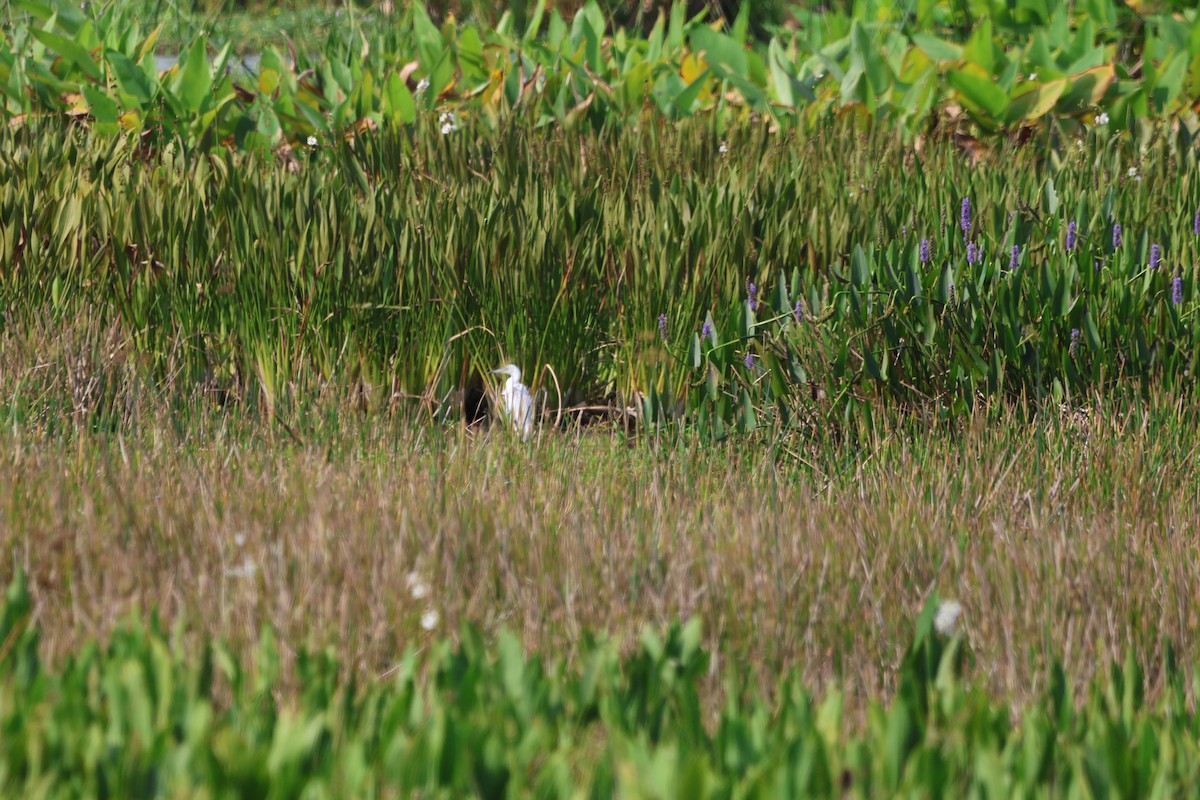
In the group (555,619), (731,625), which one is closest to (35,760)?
(555,619)

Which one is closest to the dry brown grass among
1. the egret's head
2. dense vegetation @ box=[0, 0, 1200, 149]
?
the egret's head

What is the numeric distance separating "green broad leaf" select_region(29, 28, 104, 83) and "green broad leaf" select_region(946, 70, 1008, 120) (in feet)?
11.6

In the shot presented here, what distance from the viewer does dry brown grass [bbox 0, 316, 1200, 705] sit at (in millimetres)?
2223

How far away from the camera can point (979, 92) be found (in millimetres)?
5344

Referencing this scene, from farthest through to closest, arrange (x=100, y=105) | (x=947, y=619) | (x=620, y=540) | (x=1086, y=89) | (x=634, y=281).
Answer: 1. (x=1086, y=89)
2. (x=100, y=105)
3. (x=634, y=281)
4. (x=620, y=540)
5. (x=947, y=619)

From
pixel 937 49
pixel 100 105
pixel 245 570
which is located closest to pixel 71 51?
pixel 100 105

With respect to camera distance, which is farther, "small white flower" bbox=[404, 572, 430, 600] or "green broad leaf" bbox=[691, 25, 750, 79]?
"green broad leaf" bbox=[691, 25, 750, 79]

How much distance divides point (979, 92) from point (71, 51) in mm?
3757

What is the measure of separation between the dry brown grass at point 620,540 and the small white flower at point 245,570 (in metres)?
0.02

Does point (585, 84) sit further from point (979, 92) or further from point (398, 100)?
point (979, 92)

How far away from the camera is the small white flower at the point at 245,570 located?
7.28ft

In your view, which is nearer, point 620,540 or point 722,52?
point 620,540

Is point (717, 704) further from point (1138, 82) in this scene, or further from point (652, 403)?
point (1138, 82)

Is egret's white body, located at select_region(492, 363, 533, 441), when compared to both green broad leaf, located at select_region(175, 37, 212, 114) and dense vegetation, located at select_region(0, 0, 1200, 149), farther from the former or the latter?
green broad leaf, located at select_region(175, 37, 212, 114)
